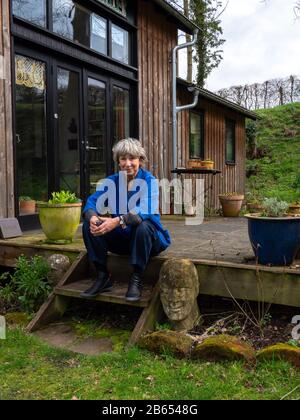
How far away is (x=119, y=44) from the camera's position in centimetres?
659

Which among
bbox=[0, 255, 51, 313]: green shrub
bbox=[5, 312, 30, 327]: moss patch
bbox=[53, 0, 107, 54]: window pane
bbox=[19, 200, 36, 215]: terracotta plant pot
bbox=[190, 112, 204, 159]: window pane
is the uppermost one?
bbox=[53, 0, 107, 54]: window pane

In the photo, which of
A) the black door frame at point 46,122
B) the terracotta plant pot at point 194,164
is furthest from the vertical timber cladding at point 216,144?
the black door frame at point 46,122

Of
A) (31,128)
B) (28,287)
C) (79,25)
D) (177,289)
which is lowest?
(28,287)

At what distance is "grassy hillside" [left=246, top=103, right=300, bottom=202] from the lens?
14203 mm

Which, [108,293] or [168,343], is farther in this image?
[108,293]

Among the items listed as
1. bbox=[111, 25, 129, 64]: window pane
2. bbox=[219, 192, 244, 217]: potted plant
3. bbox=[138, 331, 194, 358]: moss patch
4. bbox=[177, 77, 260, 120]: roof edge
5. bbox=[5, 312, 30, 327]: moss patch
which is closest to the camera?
bbox=[138, 331, 194, 358]: moss patch

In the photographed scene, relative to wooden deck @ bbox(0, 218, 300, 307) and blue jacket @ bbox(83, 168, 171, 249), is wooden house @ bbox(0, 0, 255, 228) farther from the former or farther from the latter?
blue jacket @ bbox(83, 168, 171, 249)

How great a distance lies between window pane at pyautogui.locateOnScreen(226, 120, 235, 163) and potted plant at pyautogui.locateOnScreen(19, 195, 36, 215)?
733 centimetres

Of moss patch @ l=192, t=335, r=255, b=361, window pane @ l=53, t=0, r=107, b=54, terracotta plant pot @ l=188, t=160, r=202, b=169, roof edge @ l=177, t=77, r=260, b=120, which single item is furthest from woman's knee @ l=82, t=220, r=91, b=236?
roof edge @ l=177, t=77, r=260, b=120

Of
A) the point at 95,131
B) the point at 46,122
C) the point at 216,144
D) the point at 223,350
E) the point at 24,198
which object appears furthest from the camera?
the point at 216,144

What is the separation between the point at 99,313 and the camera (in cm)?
360

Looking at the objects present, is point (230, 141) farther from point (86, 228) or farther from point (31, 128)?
point (86, 228)

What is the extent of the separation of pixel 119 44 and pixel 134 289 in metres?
4.76

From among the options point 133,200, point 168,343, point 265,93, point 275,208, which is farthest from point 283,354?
point 265,93
